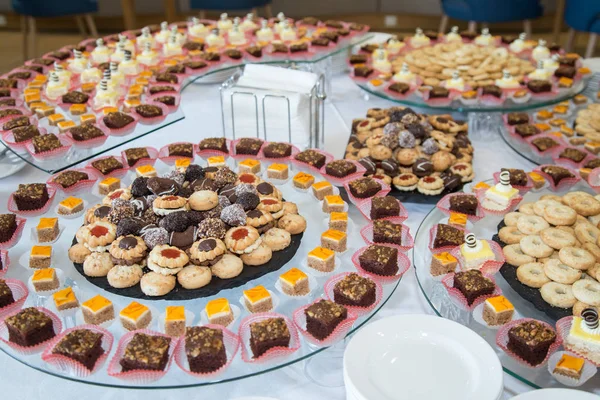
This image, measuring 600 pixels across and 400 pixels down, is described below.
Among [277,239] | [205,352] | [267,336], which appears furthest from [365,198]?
[205,352]

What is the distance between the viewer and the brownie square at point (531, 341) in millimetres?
1467

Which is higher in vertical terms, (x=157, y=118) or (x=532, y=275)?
(x=157, y=118)

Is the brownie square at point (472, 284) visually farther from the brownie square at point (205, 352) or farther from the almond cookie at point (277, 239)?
the brownie square at point (205, 352)

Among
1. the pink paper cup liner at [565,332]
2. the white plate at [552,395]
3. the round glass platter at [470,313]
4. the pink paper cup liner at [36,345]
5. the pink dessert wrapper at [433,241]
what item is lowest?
the round glass platter at [470,313]

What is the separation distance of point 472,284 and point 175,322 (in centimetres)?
82

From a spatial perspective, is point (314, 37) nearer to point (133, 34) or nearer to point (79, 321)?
point (133, 34)

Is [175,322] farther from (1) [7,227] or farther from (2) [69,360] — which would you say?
(1) [7,227]

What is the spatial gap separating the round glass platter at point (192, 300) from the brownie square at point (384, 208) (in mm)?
93

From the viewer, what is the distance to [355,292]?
1579mm

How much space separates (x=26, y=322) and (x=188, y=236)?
20.3 inches

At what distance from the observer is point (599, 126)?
2863 mm

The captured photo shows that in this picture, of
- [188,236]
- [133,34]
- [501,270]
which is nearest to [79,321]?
[188,236]

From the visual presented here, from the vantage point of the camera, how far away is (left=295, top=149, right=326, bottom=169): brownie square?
2334 millimetres

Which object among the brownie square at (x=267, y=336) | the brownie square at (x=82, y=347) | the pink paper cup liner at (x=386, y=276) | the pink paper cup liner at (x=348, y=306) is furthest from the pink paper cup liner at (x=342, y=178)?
the brownie square at (x=82, y=347)
